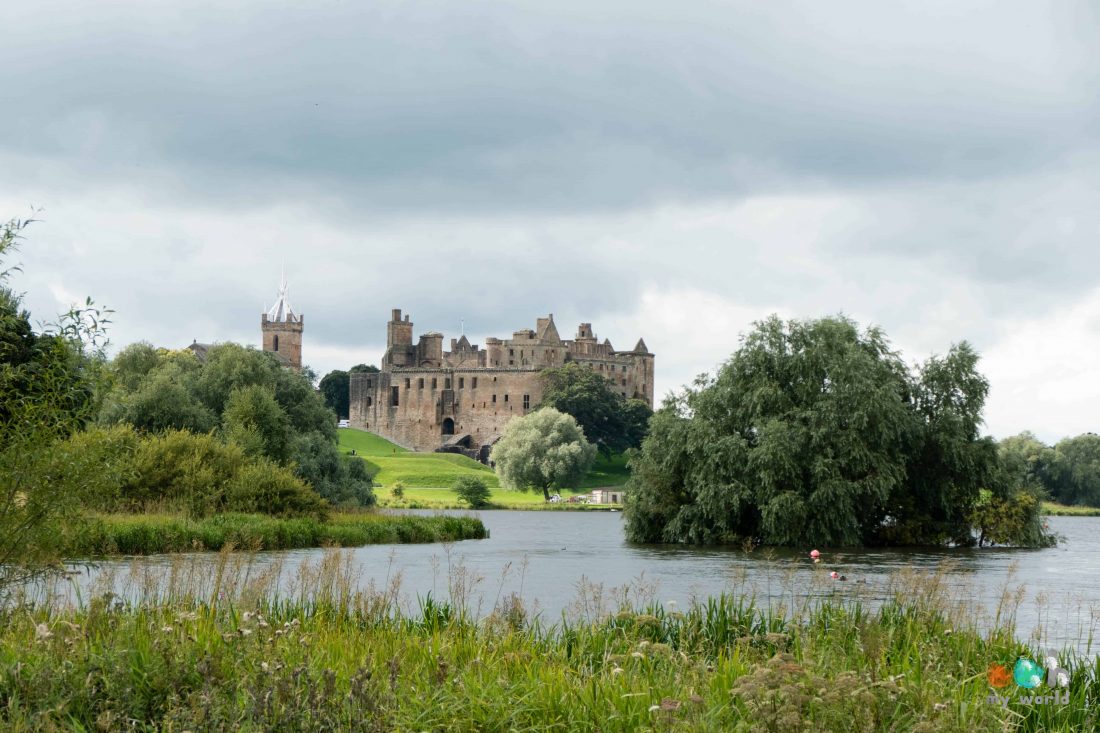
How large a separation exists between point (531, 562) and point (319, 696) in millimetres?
28363

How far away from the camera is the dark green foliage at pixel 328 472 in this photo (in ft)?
156

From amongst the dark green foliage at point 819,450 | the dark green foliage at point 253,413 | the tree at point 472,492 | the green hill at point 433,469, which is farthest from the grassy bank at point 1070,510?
the dark green foliage at point 253,413

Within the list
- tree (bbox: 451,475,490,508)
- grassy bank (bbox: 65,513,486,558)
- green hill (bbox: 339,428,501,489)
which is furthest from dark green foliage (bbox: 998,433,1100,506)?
grassy bank (bbox: 65,513,486,558)

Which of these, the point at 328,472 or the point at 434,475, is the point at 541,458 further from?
the point at 328,472

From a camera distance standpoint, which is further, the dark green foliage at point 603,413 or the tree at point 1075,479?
the dark green foliage at point 603,413

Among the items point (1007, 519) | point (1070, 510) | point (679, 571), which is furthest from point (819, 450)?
point (1070, 510)

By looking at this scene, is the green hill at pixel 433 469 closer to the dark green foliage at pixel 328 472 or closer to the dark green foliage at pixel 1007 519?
the dark green foliage at pixel 328 472

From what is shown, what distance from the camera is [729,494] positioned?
125ft

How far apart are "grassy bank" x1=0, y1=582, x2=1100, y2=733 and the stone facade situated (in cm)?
13163

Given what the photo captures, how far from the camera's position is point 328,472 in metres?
50.2

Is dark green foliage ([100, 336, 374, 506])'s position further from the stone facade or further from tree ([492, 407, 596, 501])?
the stone facade

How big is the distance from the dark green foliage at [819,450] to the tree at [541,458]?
5392 cm

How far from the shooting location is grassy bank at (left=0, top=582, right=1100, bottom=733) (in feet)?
21.5

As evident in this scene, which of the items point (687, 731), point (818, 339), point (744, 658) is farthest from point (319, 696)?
point (818, 339)
